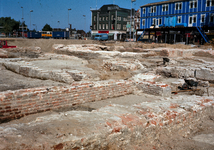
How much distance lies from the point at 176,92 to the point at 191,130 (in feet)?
8.90

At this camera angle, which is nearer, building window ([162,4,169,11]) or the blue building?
the blue building

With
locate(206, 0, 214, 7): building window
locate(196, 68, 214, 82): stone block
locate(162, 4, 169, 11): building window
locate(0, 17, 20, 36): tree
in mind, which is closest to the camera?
locate(196, 68, 214, 82): stone block

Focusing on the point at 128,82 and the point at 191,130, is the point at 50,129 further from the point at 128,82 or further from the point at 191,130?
the point at 128,82

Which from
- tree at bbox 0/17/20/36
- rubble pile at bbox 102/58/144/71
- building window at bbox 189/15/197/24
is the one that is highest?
tree at bbox 0/17/20/36

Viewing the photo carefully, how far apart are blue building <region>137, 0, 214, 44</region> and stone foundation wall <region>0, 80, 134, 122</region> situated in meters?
23.0

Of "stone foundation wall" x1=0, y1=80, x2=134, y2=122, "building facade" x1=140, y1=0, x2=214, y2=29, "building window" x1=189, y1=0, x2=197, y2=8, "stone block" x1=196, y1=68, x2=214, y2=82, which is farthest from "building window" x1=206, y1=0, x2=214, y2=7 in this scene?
"stone foundation wall" x1=0, y1=80, x2=134, y2=122

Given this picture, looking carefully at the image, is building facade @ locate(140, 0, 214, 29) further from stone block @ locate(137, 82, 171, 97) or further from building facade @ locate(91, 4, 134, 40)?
stone block @ locate(137, 82, 171, 97)

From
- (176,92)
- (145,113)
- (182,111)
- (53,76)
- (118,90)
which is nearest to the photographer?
(145,113)

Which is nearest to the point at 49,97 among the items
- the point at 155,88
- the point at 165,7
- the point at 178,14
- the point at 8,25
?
the point at 155,88

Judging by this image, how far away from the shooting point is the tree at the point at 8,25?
203 feet

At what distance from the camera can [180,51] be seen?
15758 millimetres

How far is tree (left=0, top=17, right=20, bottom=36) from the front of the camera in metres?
61.9

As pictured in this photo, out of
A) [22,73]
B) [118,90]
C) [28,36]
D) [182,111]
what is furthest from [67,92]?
[28,36]

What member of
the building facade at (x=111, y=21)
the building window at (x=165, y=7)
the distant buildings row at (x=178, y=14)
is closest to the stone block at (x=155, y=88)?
the distant buildings row at (x=178, y=14)
